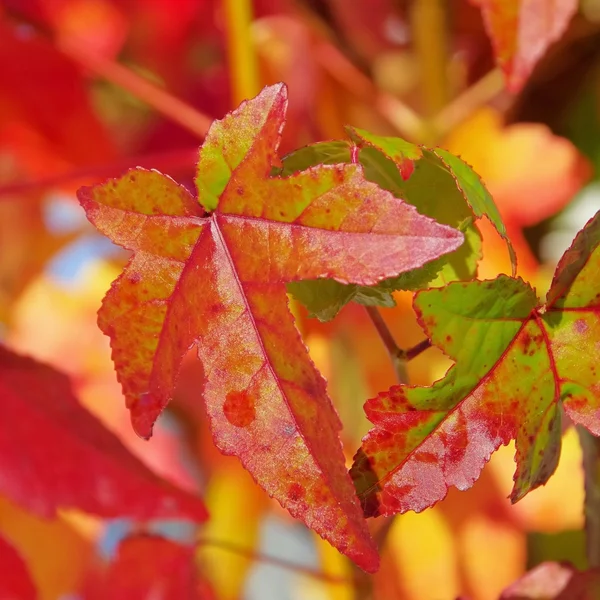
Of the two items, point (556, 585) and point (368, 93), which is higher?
point (368, 93)

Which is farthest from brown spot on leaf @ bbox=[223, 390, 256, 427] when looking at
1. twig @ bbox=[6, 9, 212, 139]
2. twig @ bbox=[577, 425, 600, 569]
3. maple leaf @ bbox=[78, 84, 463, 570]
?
twig @ bbox=[6, 9, 212, 139]

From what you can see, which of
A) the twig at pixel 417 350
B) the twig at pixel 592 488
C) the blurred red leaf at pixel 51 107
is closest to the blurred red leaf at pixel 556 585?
the twig at pixel 592 488

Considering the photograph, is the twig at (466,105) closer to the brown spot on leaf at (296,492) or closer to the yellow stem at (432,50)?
the yellow stem at (432,50)

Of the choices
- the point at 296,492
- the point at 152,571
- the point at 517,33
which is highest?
the point at 517,33

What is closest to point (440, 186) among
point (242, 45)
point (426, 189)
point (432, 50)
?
point (426, 189)

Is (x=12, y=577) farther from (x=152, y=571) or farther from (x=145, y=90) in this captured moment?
(x=145, y=90)

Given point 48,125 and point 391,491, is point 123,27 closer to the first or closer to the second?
point 48,125

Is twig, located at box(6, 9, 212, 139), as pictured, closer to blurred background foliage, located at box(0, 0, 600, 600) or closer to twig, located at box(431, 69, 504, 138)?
blurred background foliage, located at box(0, 0, 600, 600)
